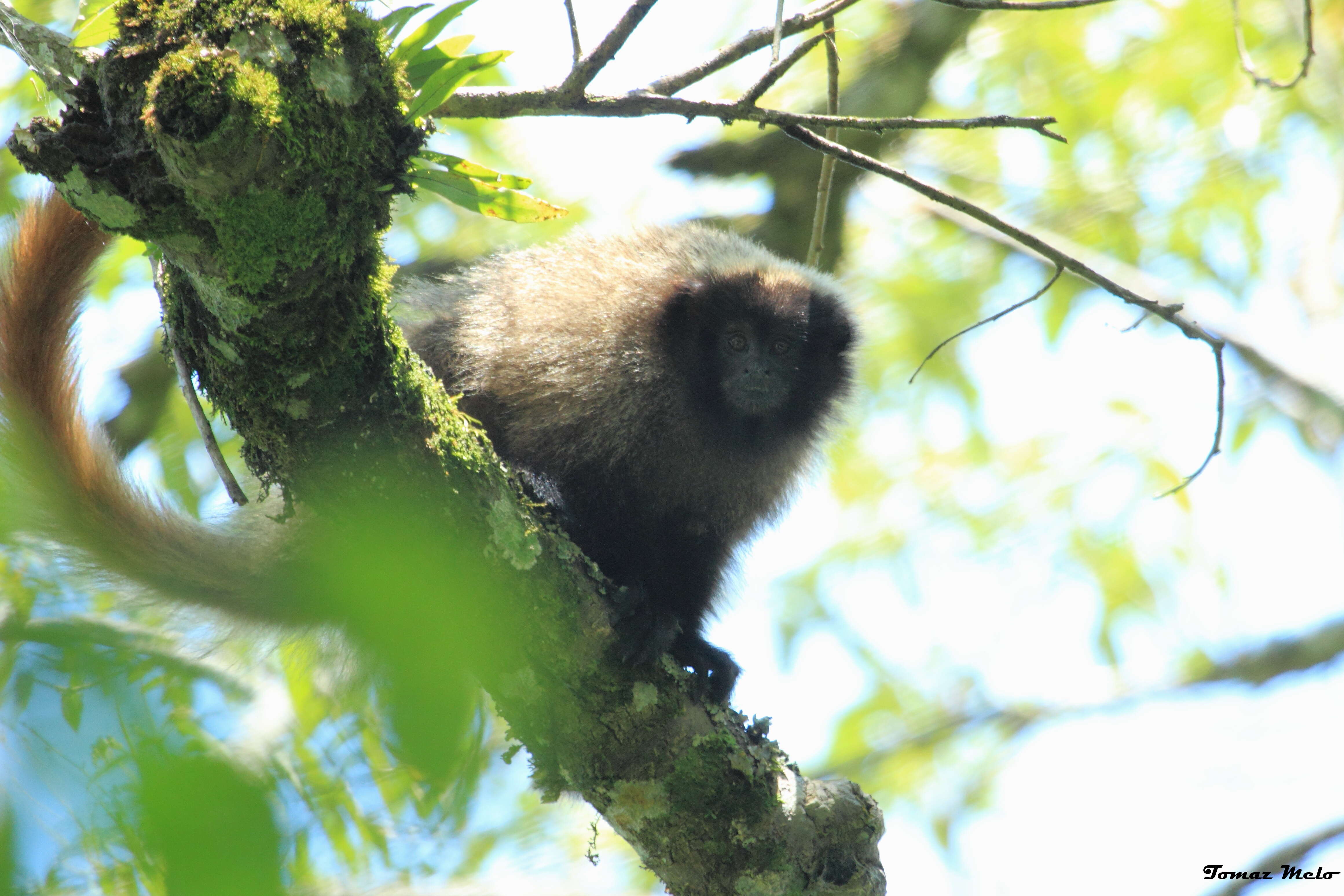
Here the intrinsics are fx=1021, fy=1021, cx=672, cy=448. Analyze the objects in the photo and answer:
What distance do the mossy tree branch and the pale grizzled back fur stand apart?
3.68ft

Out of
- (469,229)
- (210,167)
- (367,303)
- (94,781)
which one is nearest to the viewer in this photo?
(94,781)

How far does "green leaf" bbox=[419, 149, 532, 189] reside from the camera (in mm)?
2947

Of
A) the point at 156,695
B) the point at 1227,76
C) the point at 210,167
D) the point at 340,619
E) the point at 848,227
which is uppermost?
the point at 1227,76

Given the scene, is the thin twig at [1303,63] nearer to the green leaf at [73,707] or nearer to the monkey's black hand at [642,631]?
the monkey's black hand at [642,631]

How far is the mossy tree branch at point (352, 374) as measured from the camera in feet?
6.64

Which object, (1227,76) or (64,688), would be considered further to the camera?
(1227,76)

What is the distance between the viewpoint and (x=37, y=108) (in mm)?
4477

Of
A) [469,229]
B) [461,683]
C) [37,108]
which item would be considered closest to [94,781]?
[461,683]

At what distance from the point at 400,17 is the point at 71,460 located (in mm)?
2005

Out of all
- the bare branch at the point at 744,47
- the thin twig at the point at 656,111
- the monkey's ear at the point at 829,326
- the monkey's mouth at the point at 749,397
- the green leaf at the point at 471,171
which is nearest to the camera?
the thin twig at the point at 656,111

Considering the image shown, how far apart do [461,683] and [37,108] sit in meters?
4.46

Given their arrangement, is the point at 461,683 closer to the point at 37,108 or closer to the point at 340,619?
the point at 340,619

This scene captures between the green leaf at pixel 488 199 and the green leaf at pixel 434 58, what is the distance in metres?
0.30

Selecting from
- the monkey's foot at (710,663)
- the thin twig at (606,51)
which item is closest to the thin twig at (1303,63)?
the thin twig at (606,51)
